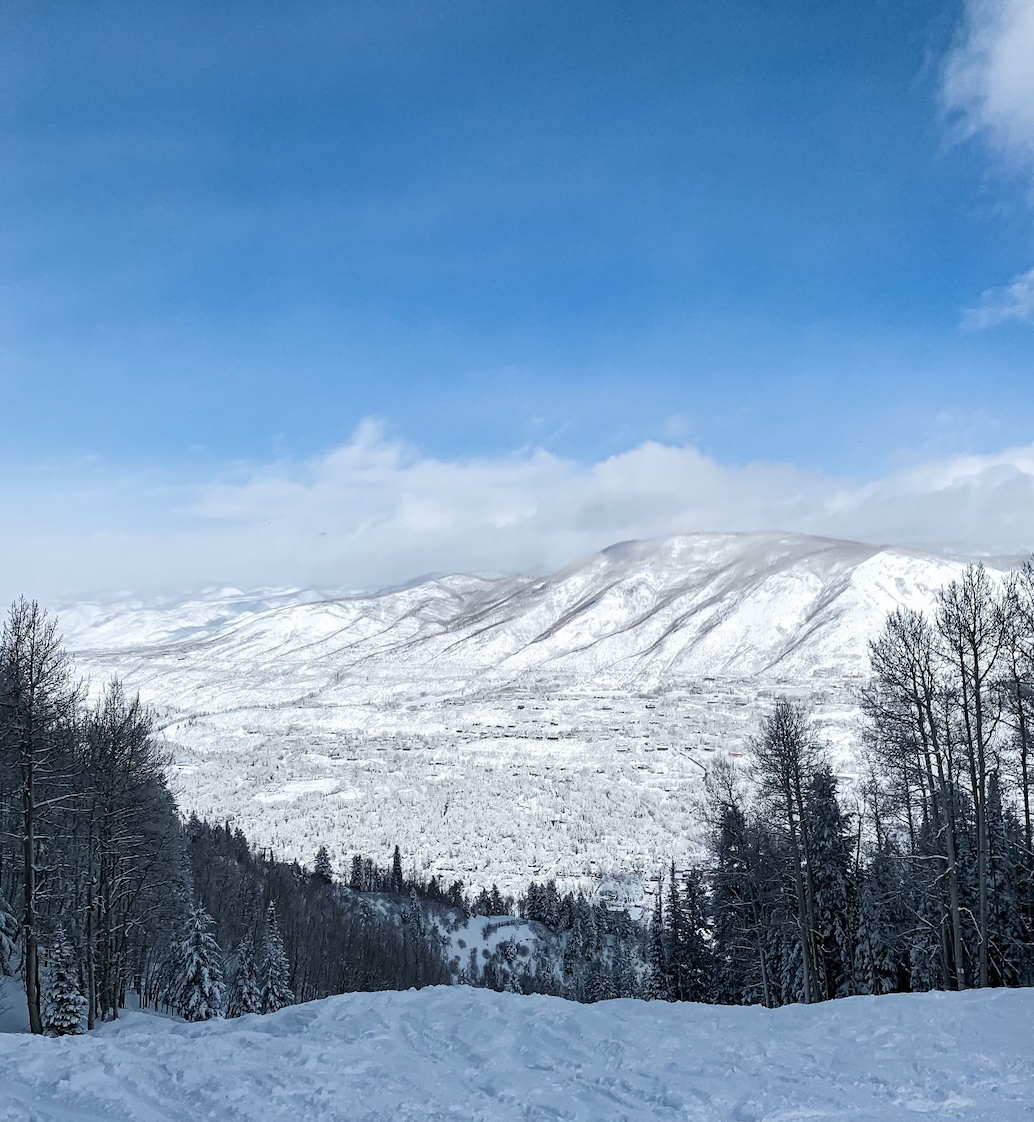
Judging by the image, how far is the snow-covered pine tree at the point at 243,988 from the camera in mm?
34094

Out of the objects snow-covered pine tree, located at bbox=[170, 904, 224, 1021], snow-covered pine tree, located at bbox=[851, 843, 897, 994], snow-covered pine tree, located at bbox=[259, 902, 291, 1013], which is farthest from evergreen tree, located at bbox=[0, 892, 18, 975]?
snow-covered pine tree, located at bbox=[851, 843, 897, 994]

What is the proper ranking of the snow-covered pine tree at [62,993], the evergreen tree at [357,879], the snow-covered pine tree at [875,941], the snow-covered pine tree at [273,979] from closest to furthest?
the snow-covered pine tree at [62,993]
the snow-covered pine tree at [875,941]
the snow-covered pine tree at [273,979]
the evergreen tree at [357,879]

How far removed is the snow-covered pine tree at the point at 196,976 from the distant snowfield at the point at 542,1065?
23238mm

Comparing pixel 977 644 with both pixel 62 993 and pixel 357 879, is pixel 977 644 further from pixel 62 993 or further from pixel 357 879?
pixel 357 879

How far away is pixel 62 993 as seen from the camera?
20.4 m

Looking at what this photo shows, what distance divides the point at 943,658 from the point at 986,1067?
29.0 feet

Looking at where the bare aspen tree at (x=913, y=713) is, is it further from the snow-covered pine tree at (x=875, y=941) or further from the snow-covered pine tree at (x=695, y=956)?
the snow-covered pine tree at (x=695, y=956)

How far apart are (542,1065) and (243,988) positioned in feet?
101

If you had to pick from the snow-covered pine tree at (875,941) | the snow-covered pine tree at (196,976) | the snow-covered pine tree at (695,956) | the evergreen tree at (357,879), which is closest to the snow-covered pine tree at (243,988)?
the snow-covered pine tree at (196,976)

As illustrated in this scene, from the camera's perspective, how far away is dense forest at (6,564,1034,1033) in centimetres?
1617

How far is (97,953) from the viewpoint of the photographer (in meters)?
22.4

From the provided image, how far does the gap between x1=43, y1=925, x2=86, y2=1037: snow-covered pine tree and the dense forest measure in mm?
52

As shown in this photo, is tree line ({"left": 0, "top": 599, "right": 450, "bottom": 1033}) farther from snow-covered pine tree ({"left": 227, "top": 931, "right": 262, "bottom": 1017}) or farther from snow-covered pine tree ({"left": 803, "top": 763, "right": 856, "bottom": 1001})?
snow-covered pine tree ({"left": 803, "top": 763, "right": 856, "bottom": 1001})

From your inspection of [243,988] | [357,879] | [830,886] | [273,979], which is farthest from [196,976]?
[357,879]
